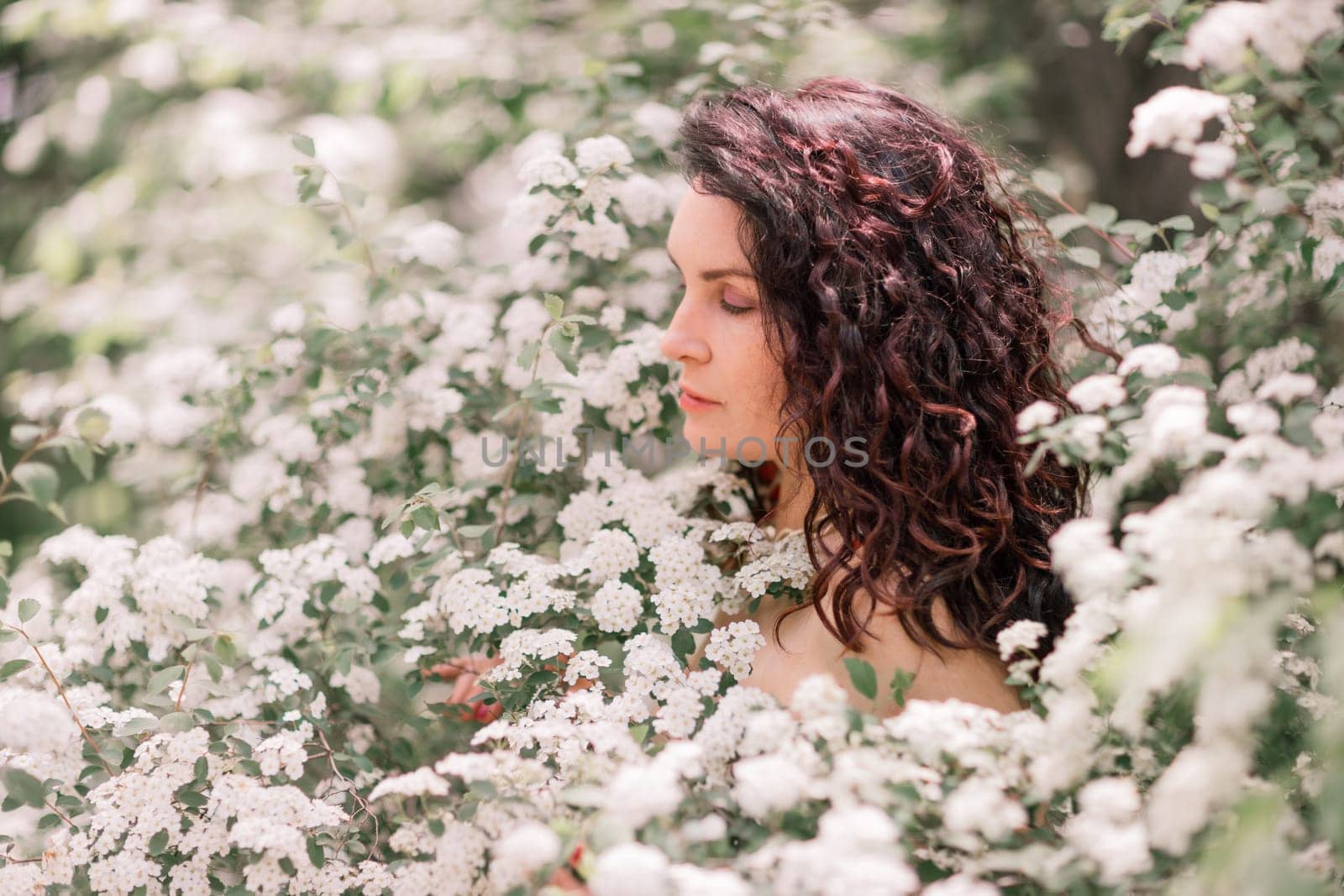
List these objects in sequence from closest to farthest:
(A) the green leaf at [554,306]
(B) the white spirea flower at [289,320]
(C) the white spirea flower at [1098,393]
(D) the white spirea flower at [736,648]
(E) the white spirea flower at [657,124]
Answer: (C) the white spirea flower at [1098,393], (D) the white spirea flower at [736,648], (A) the green leaf at [554,306], (B) the white spirea flower at [289,320], (E) the white spirea flower at [657,124]

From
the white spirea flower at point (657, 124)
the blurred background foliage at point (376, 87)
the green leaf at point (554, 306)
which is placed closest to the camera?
the green leaf at point (554, 306)

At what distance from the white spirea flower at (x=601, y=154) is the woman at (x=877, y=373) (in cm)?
18

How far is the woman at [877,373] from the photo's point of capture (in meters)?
1.78

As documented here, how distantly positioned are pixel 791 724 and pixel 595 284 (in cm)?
140

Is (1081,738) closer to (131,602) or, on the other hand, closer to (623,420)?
(623,420)

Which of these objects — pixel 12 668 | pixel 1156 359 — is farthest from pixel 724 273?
pixel 12 668

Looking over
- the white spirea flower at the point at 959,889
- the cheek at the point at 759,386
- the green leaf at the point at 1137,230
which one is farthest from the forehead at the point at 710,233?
the white spirea flower at the point at 959,889

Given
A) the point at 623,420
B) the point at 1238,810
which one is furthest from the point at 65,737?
the point at 1238,810

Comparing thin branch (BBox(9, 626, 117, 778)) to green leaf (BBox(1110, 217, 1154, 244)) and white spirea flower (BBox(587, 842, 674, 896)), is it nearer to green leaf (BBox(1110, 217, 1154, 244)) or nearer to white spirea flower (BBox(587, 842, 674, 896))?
white spirea flower (BBox(587, 842, 674, 896))

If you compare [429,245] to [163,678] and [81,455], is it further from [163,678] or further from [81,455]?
[163,678]

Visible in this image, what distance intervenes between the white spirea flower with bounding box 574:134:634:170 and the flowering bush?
1cm

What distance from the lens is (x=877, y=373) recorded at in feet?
6.03

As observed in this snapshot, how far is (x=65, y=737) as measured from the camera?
59.0 inches

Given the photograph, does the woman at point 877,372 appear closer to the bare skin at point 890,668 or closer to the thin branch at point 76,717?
the bare skin at point 890,668
